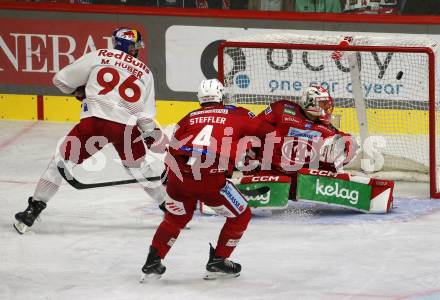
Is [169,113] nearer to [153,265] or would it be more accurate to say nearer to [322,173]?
[322,173]

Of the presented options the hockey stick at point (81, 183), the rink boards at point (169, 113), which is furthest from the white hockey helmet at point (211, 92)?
the rink boards at point (169, 113)

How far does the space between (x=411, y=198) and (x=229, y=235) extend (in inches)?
99.9

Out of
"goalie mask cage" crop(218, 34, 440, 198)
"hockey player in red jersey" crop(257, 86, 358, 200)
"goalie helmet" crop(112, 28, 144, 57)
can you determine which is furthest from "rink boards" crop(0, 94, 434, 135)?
"goalie helmet" crop(112, 28, 144, 57)

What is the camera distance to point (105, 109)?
745 cm

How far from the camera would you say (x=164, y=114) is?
10.6 metres

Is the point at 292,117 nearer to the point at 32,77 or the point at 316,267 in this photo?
the point at 316,267

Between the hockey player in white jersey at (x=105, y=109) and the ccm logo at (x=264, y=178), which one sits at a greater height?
the hockey player in white jersey at (x=105, y=109)

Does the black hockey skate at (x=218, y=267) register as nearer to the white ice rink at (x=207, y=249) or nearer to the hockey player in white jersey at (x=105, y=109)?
the white ice rink at (x=207, y=249)

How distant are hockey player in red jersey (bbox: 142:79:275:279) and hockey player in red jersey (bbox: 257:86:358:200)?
1714 millimetres

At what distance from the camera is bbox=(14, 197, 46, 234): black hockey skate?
7.40 metres

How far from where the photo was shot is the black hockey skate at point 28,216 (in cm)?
740

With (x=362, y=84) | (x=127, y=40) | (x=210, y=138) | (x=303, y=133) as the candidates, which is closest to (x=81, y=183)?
(x=127, y=40)

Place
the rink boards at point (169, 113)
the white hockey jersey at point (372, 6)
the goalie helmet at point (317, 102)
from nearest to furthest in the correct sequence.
Result: 1. the goalie helmet at point (317, 102)
2. the rink boards at point (169, 113)
3. the white hockey jersey at point (372, 6)

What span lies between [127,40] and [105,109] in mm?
494
